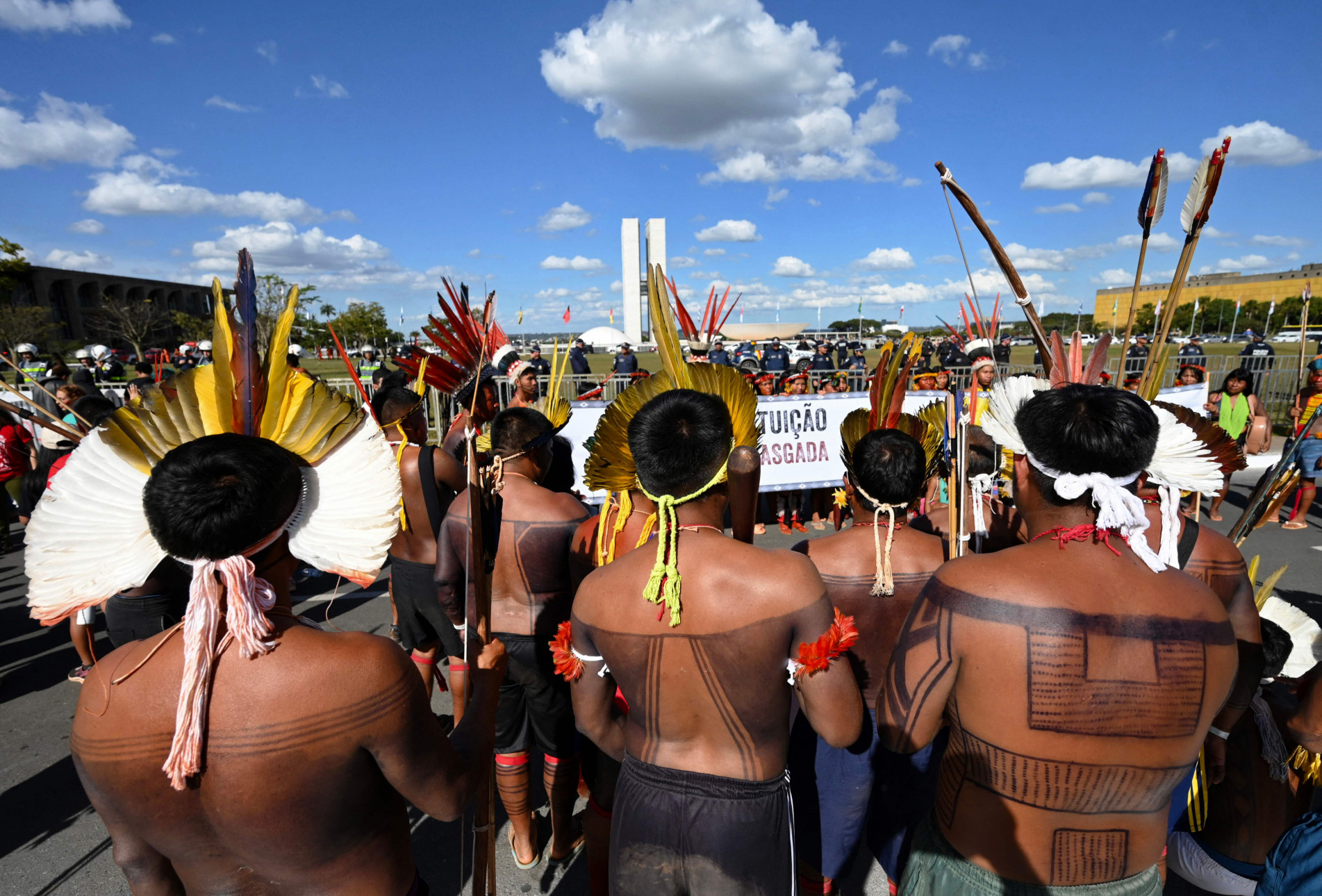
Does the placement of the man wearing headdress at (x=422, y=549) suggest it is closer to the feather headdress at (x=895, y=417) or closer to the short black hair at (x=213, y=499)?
the feather headdress at (x=895, y=417)

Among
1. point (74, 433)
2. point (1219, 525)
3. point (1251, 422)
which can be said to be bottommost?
point (1219, 525)

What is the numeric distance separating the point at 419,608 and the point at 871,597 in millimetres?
2591

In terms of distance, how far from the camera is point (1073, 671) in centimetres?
158

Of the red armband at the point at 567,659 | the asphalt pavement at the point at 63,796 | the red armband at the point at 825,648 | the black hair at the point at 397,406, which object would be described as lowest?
the asphalt pavement at the point at 63,796

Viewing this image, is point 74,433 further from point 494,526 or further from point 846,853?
point 846,853

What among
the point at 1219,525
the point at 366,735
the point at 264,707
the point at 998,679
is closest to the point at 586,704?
the point at 366,735

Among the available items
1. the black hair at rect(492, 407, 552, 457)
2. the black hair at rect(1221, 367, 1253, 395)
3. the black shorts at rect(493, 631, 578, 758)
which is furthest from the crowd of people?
the black hair at rect(1221, 367, 1253, 395)

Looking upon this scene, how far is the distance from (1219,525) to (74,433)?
10.3 meters

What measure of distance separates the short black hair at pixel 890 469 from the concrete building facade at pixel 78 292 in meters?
48.6

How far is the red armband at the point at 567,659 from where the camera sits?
194cm

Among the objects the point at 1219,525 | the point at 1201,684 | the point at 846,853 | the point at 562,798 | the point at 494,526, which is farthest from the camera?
the point at 1219,525

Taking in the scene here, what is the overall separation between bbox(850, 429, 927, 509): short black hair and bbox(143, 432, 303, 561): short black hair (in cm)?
205

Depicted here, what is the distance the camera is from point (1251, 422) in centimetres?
877

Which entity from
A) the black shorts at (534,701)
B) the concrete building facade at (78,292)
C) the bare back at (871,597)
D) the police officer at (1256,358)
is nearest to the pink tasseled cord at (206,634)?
the black shorts at (534,701)
